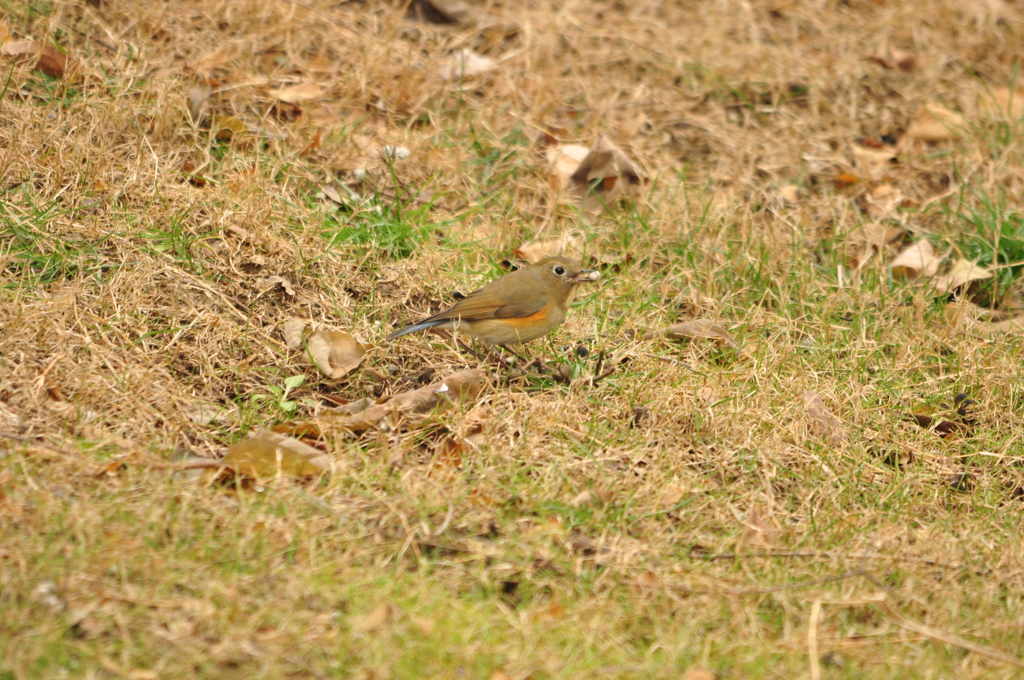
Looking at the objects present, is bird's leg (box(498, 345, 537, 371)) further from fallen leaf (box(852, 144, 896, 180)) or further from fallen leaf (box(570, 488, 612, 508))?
fallen leaf (box(852, 144, 896, 180))

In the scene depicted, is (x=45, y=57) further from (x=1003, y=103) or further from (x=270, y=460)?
(x=1003, y=103)

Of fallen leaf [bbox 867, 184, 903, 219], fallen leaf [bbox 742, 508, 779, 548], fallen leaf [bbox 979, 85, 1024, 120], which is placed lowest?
fallen leaf [bbox 742, 508, 779, 548]

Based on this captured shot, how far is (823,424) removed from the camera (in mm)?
4734

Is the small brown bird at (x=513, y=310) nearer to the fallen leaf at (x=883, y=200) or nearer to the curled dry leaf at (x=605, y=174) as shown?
the curled dry leaf at (x=605, y=174)

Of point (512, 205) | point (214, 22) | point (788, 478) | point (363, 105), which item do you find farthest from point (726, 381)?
point (214, 22)

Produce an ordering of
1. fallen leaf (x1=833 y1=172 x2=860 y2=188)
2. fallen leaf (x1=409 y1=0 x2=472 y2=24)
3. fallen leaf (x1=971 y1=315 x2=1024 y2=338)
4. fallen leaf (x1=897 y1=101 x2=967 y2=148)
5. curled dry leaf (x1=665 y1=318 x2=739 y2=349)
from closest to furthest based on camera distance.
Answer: curled dry leaf (x1=665 y1=318 x2=739 y2=349), fallen leaf (x1=971 y1=315 x2=1024 y2=338), fallen leaf (x1=833 y1=172 x2=860 y2=188), fallen leaf (x1=897 y1=101 x2=967 y2=148), fallen leaf (x1=409 y1=0 x2=472 y2=24)

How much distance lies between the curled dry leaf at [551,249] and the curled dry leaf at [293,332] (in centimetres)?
154

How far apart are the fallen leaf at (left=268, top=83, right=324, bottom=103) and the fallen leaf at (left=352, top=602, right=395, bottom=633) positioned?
411 cm

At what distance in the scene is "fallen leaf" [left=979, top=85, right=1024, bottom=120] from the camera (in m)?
7.44

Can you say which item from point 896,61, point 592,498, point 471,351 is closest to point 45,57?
point 471,351

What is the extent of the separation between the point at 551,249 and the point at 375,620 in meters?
3.24

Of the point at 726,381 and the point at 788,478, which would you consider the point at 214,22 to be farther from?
the point at 788,478

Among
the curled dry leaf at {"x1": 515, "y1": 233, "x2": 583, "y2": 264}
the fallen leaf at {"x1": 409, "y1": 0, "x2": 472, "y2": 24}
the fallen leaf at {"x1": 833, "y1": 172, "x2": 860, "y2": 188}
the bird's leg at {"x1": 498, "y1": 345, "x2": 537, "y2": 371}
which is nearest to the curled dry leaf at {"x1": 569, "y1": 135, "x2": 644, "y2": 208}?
Answer: the curled dry leaf at {"x1": 515, "y1": 233, "x2": 583, "y2": 264}

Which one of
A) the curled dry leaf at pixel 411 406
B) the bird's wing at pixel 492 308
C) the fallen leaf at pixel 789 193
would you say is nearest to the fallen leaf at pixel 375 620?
the curled dry leaf at pixel 411 406
